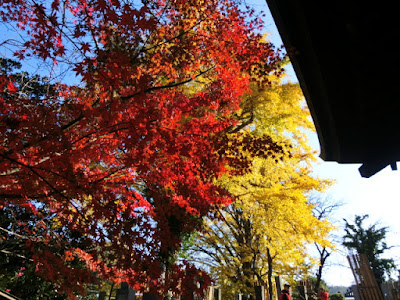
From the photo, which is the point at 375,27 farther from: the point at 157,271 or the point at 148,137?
the point at 157,271

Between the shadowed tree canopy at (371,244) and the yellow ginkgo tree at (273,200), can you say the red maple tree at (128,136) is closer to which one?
the yellow ginkgo tree at (273,200)

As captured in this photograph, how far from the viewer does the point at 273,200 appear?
9.62 m

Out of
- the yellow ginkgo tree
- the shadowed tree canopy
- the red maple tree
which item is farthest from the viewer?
the shadowed tree canopy

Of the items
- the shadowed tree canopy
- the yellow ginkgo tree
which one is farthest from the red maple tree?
the shadowed tree canopy

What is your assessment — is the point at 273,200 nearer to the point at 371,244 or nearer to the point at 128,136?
the point at 128,136

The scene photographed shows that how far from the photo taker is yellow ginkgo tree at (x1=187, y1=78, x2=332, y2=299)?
9.42m

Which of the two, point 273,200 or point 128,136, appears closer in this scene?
point 128,136

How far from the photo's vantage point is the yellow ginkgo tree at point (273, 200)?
30.9 feet

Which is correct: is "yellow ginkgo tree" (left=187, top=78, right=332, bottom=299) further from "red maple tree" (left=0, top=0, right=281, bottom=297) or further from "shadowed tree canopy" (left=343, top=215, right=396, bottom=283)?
"shadowed tree canopy" (left=343, top=215, right=396, bottom=283)

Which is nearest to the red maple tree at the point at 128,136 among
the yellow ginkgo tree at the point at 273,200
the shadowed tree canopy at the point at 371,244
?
the yellow ginkgo tree at the point at 273,200

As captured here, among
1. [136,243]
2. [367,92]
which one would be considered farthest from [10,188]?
[367,92]

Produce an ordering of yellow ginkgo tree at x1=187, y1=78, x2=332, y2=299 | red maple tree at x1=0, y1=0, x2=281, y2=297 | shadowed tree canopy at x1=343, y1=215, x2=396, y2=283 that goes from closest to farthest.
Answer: red maple tree at x1=0, y1=0, x2=281, y2=297 < yellow ginkgo tree at x1=187, y1=78, x2=332, y2=299 < shadowed tree canopy at x1=343, y1=215, x2=396, y2=283

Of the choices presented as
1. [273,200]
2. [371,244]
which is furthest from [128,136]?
[371,244]

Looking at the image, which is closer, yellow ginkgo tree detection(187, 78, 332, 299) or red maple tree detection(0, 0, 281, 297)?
red maple tree detection(0, 0, 281, 297)
